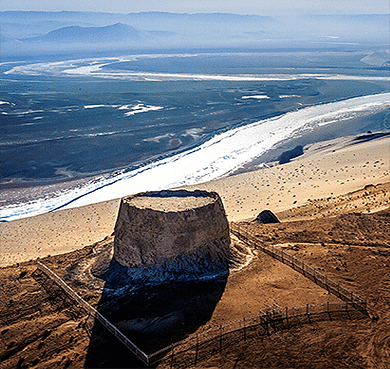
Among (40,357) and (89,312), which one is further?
(89,312)

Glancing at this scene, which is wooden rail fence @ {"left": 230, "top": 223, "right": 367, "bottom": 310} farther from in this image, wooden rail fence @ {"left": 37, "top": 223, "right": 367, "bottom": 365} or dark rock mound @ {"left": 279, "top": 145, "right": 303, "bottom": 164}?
dark rock mound @ {"left": 279, "top": 145, "right": 303, "bottom": 164}

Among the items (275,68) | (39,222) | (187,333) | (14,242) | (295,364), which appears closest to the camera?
(295,364)

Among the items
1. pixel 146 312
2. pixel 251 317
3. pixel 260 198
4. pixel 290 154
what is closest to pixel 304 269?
pixel 251 317

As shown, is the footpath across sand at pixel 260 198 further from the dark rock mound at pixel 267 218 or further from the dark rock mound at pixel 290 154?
the dark rock mound at pixel 267 218

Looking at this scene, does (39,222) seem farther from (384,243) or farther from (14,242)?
(384,243)

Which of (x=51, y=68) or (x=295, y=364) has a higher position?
(x=51, y=68)

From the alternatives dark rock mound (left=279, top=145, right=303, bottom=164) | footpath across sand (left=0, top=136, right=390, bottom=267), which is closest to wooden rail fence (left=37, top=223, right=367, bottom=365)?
footpath across sand (left=0, top=136, right=390, bottom=267)

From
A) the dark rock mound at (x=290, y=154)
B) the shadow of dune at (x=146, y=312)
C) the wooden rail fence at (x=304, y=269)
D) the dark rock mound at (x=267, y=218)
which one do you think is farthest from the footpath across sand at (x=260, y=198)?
the shadow of dune at (x=146, y=312)

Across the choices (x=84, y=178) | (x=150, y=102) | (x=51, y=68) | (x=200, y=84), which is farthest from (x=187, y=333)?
(x=51, y=68)
